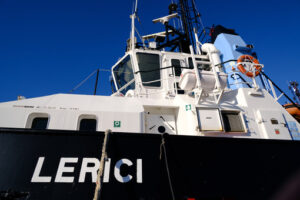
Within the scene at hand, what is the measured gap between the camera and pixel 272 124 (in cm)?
444

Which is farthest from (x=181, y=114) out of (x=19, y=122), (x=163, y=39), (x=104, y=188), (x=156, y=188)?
(x=163, y=39)

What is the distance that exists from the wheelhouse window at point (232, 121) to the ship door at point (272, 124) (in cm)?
51

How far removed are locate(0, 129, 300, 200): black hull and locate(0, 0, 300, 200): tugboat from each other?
0.01m

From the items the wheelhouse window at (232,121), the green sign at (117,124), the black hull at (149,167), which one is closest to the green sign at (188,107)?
the wheelhouse window at (232,121)

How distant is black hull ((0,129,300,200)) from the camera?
2.35 metres

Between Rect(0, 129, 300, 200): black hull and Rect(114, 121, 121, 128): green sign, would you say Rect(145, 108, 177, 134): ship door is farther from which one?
Rect(0, 129, 300, 200): black hull

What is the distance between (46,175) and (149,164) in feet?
4.41

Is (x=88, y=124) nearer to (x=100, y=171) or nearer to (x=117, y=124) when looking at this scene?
(x=117, y=124)

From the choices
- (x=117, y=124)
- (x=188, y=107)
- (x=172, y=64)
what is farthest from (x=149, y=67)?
(x=117, y=124)

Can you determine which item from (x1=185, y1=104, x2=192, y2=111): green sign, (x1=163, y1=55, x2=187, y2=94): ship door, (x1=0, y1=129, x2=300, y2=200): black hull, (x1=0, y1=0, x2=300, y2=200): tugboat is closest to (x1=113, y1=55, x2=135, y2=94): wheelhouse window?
(x1=163, y1=55, x2=187, y2=94): ship door

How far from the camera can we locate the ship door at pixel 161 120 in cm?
459

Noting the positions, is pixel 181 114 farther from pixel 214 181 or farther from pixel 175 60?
pixel 175 60

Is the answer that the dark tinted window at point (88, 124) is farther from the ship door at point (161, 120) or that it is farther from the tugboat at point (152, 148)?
the ship door at point (161, 120)

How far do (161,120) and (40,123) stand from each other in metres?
2.67
